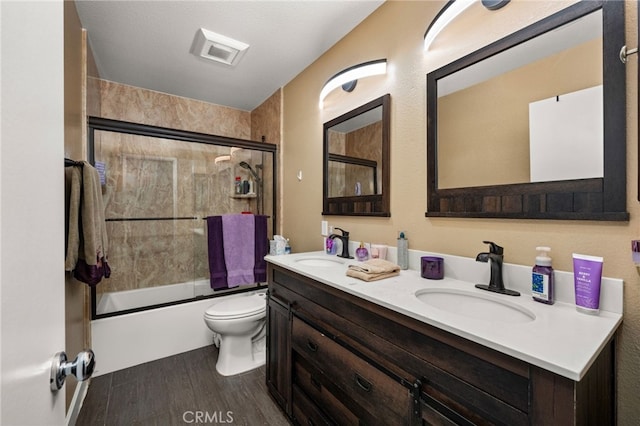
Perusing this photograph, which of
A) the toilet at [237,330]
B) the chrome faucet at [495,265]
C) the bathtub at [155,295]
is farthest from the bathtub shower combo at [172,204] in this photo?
the chrome faucet at [495,265]

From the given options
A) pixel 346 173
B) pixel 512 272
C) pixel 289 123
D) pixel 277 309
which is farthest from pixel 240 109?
pixel 512 272

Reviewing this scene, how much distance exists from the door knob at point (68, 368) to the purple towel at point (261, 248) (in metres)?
2.03

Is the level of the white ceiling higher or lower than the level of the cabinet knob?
higher

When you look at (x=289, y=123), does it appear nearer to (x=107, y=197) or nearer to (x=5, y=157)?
(x=107, y=197)

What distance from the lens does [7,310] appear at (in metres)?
0.35

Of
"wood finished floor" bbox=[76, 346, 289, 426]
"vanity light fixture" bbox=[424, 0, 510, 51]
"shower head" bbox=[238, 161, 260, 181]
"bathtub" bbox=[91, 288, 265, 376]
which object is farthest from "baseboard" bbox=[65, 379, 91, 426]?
"vanity light fixture" bbox=[424, 0, 510, 51]

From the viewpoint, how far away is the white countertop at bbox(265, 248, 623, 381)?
625 millimetres

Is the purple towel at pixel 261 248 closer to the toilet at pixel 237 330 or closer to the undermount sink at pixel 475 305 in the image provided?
the toilet at pixel 237 330

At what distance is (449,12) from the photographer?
1243 millimetres

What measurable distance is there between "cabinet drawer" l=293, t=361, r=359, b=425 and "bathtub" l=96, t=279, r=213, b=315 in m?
1.44

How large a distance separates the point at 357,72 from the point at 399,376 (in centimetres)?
166

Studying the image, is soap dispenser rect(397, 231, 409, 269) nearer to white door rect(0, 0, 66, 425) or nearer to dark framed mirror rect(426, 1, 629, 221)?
dark framed mirror rect(426, 1, 629, 221)

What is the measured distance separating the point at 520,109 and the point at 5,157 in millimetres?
1481

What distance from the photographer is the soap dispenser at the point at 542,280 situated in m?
0.95
